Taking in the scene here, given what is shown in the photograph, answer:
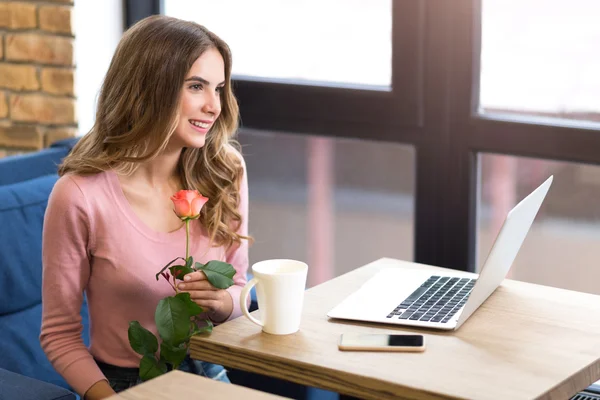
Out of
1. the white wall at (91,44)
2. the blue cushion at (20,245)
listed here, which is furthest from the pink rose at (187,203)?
the white wall at (91,44)

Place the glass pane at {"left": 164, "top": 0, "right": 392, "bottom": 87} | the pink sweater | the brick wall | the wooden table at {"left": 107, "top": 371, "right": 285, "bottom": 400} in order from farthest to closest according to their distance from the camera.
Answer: the brick wall, the glass pane at {"left": 164, "top": 0, "right": 392, "bottom": 87}, the pink sweater, the wooden table at {"left": 107, "top": 371, "right": 285, "bottom": 400}

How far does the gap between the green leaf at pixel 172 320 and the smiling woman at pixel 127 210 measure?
20 centimetres

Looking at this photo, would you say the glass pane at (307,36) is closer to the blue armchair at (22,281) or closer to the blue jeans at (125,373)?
the blue armchair at (22,281)

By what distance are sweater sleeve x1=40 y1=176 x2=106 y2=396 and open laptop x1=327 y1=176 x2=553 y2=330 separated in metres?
0.52

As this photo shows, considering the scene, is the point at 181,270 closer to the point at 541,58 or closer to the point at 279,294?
the point at 279,294

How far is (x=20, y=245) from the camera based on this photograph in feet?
Result: 7.02

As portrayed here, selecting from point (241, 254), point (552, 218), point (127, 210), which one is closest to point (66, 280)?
point (127, 210)

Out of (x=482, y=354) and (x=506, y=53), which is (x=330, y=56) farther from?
(x=482, y=354)

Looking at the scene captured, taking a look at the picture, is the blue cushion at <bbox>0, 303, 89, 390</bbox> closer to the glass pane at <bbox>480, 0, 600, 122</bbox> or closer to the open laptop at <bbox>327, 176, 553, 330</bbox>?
the open laptop at <bbox>327, 176, 553, 330</bbox>

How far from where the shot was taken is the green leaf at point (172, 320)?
1.59 m

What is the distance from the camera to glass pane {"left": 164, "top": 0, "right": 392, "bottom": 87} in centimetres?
249

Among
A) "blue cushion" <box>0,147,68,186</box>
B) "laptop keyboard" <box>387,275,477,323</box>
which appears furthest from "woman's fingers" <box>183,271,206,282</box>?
"blue cushion" <box>0,147,68,186</box>

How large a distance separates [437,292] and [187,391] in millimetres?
748

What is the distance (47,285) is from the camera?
1.83 meters
